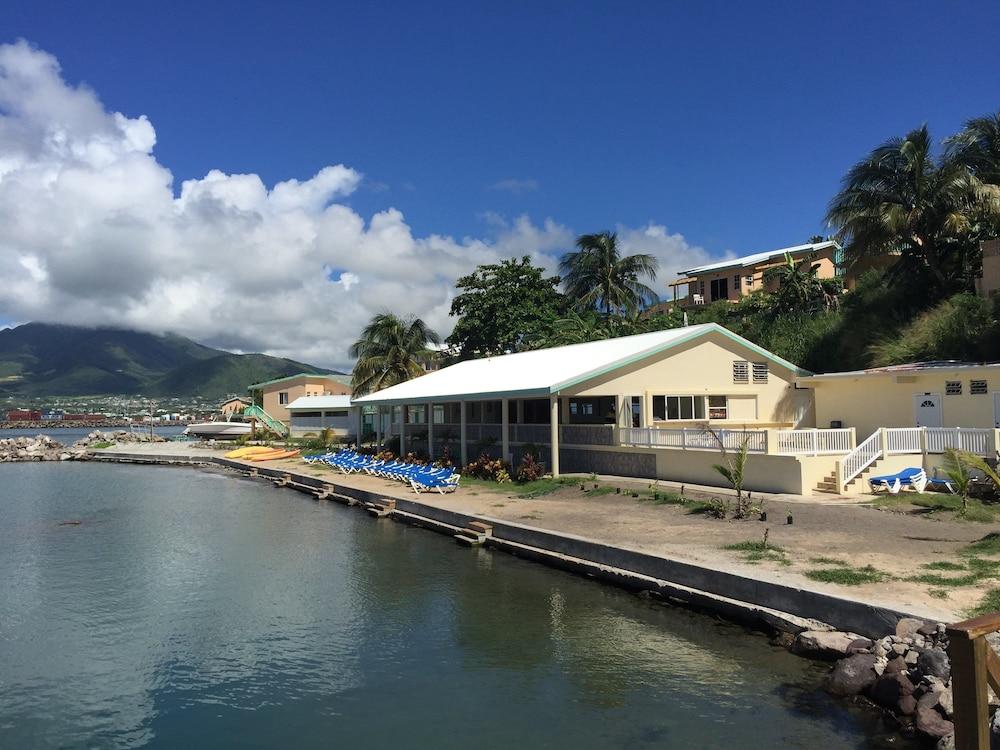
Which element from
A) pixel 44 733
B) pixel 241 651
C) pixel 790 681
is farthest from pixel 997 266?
pixel 44 733

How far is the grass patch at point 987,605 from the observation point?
9757 millimetres

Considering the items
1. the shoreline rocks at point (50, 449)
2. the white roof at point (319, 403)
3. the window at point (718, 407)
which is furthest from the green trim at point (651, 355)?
the shoreline rocks at point (50, 449)

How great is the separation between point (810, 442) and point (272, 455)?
35274 millimetres

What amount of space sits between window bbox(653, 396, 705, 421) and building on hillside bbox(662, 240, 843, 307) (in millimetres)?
31437

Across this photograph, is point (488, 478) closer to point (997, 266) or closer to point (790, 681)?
point (790, 681)

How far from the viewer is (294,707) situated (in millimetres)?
9688

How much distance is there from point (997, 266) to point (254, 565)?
95.1ft

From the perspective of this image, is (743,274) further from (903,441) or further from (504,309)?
(903,441)

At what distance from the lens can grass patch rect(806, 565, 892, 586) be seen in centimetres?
1160

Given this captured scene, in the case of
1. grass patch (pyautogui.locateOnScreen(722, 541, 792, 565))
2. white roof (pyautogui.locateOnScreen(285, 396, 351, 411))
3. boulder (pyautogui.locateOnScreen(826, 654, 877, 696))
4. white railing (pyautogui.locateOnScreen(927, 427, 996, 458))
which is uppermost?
white roof (pyautogui.locateOnScreen(285, 396, 351, 411))

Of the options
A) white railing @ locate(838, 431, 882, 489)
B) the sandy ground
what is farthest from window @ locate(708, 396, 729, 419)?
white railing @ locate(838, 431, 882, 489)

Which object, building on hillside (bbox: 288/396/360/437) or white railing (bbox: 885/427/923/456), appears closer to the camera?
white railing (bbox: 885/427/923/456)

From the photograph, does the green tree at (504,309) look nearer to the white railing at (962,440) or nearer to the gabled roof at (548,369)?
the gabled roof at (548,369)

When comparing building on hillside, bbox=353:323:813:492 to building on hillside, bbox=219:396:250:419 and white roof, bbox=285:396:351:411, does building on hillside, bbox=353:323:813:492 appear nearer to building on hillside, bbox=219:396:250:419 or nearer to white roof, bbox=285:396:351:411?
white roof, bbox=285:396:351:411
